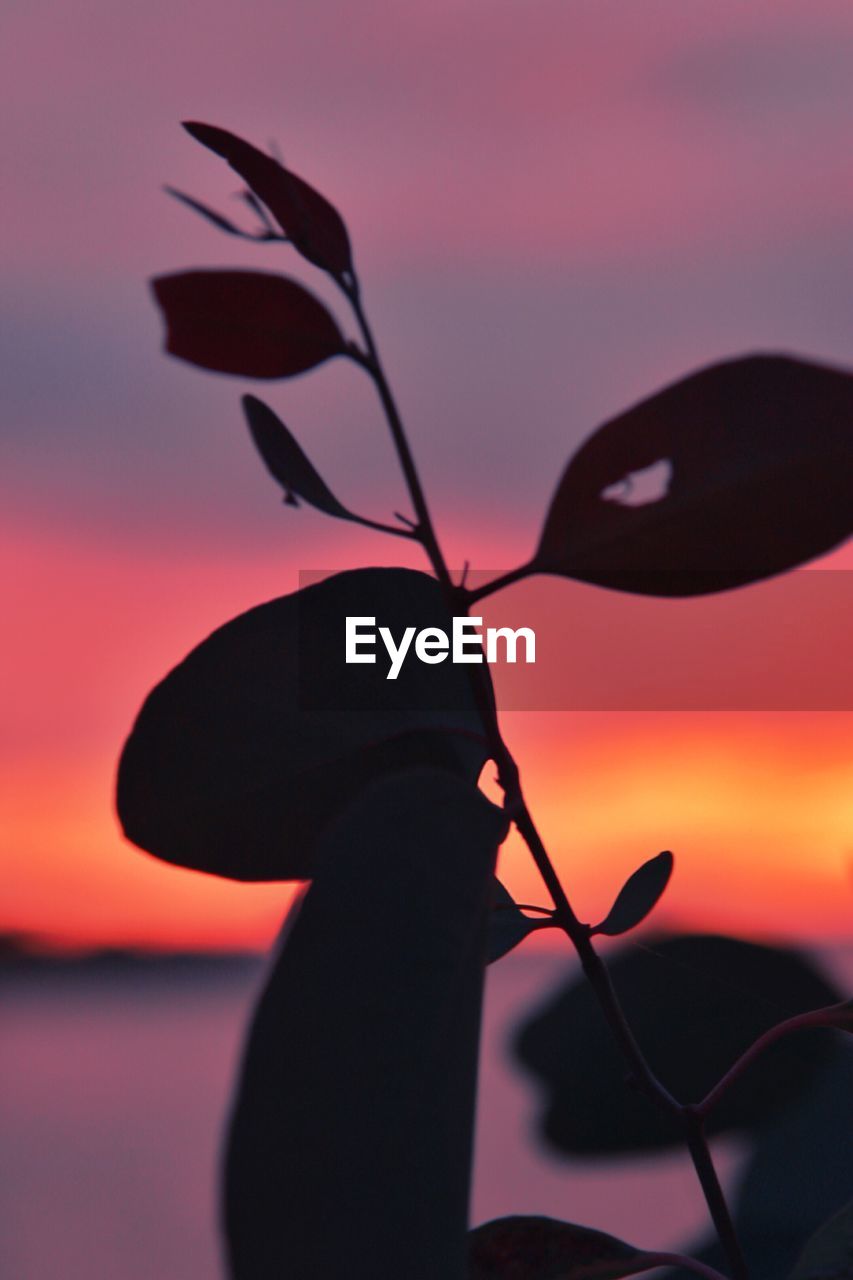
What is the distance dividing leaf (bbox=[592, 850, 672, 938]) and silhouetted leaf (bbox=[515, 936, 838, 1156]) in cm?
13

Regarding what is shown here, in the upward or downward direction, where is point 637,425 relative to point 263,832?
upward

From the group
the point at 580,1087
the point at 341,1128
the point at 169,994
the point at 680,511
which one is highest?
the point at 680,511

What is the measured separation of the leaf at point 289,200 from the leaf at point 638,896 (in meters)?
0.22

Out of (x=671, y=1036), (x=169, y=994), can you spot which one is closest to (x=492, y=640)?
(x=671, y=1036)

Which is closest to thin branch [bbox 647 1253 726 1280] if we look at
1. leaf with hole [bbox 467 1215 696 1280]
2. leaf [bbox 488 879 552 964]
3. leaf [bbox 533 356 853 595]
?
leaf with hole [bbox 467 1215 696 1280]

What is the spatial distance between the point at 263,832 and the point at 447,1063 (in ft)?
0.37

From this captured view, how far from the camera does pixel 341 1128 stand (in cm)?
29

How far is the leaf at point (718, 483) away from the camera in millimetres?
308

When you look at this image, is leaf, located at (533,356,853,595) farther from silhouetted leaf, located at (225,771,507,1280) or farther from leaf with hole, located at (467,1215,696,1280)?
leaf with hole, located at (467,1215,696,1280)

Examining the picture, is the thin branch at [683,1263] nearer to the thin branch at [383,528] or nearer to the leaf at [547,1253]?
the leaf at [547,1253]

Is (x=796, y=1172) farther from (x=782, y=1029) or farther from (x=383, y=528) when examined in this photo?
(x=383, y=528)

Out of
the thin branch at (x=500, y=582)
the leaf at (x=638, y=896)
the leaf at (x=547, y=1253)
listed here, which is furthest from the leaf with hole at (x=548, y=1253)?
the thin branch at (x=500, y=582)

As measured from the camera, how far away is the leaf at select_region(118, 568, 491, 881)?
0.38 m

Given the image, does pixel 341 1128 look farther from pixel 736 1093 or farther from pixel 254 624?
pixel 736 1093
